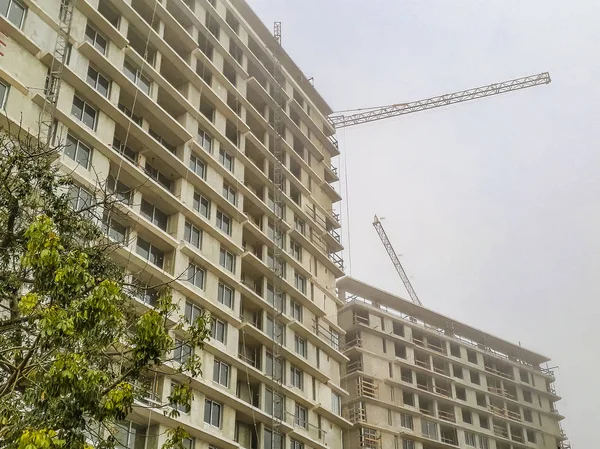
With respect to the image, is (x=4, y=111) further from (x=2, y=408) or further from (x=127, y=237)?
(x=2, y=408)

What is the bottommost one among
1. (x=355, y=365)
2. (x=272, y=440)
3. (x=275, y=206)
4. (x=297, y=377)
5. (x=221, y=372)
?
(x=272, y=440)

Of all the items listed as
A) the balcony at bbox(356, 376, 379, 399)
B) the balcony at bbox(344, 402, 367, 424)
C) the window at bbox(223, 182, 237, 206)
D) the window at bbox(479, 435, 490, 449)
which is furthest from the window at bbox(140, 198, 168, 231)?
the window at bbox(479, 435, 490, 449)

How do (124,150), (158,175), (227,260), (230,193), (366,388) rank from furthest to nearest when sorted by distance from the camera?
1. (366,388)
2. (230,193)
3. (227,260)
4. (158,175)
5. (124,150)

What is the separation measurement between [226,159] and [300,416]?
15.1 m

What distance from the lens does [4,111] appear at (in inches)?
1082

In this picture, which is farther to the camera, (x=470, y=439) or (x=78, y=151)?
(x=470, y=439)

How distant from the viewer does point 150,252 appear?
1362 inches

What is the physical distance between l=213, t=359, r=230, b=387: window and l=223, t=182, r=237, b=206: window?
9566mm

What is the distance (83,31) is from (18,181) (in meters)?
20.3

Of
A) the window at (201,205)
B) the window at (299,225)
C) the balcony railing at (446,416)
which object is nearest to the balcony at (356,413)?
the balcony railing at (446,416)

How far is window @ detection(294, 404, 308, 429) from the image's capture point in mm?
40831

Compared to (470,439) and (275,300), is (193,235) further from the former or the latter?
(470,439)

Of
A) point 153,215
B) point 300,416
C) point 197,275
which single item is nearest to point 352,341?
point 300,416

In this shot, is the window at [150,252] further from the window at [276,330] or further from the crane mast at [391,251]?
the crane mast at [391,251]
